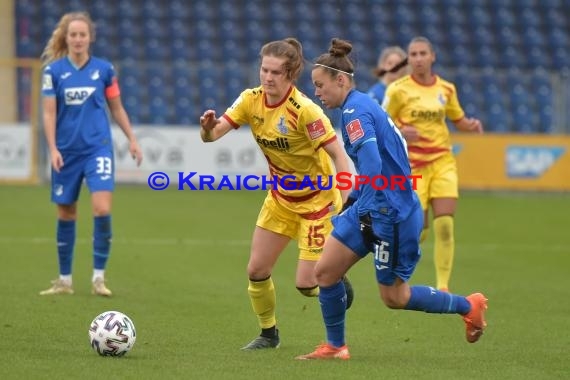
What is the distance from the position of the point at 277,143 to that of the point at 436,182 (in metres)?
3.30

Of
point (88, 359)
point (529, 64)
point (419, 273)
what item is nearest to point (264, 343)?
point (88, 359)

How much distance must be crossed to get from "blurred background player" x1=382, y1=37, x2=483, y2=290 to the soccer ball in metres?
3.99

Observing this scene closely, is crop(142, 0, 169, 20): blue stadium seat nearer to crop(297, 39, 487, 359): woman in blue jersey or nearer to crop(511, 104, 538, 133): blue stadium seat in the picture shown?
crop(511, 104, 538, 133): blue stadium seat

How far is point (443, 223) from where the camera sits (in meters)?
10.3

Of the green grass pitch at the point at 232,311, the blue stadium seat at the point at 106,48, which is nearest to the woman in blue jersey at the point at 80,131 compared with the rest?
the green grass pitch at the point at 232,311

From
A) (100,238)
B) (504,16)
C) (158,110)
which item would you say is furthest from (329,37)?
(100,238)

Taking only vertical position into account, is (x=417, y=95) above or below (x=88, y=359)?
above

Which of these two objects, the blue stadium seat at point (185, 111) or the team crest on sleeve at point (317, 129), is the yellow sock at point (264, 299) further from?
the blue stadium seat at point (185, 111)

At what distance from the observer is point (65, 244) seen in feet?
33.0

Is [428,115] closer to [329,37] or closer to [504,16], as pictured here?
[329,37]

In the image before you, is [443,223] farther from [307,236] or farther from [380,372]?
[380,372]

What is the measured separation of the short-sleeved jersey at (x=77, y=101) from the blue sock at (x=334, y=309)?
358 centimetres

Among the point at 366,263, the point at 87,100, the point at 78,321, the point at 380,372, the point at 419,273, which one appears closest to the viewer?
the point at 380,372

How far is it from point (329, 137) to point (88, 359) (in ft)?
6.46
